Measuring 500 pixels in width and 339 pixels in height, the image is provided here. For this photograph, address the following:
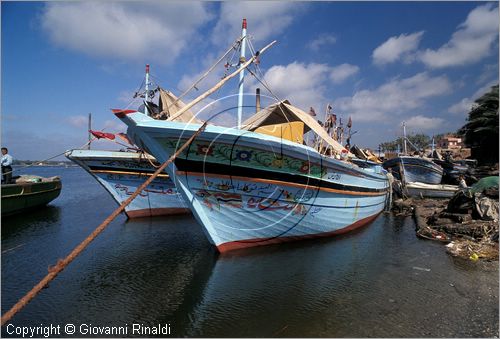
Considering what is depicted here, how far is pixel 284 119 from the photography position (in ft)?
32.7

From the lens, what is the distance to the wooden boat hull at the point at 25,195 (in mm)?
13434

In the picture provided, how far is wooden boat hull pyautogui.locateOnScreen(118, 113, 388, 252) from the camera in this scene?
7.46 meters

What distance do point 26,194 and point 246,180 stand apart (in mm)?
12921

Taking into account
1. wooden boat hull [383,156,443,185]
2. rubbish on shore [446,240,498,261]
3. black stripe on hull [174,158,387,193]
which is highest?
wooden boat hull [383,156,443,185]

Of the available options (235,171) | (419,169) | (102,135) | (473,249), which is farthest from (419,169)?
(102,135)

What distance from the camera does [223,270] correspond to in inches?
303

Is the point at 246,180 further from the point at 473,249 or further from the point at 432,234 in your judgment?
the point at 432,234

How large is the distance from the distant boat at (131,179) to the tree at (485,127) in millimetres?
37309

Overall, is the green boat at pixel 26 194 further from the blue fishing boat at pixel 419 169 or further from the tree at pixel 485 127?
the tree at pixel 485 127

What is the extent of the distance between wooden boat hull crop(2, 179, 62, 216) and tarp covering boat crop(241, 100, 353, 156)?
37.6ft

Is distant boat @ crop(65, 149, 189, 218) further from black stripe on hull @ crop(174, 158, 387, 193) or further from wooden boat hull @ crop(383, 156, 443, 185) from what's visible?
wooden boat hull @ crop(383, 156, 443, 185)

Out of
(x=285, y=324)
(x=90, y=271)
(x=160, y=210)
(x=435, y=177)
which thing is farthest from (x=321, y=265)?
(x=435, y=177)

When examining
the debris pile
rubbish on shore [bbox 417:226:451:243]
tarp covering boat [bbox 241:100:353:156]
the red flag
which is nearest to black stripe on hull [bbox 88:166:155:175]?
the red flag

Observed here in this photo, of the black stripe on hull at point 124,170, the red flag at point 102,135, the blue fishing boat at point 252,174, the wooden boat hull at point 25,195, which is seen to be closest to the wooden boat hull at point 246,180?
the blue fishing boat at point 252,174
